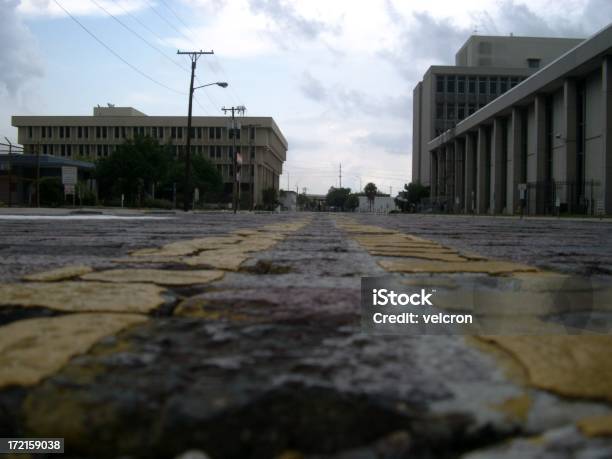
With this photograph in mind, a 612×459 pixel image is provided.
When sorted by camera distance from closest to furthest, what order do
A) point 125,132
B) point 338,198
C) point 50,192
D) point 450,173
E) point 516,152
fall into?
point 50,192 → point 516,152 → point 450,173 → point 125,132 → point 338,198

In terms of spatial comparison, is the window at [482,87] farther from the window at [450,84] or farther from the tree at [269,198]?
Result: the tree at [269,198]

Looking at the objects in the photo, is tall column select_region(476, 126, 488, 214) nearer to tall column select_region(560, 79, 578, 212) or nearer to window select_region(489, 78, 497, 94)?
tall column select_region(560, 79, 578, 212)

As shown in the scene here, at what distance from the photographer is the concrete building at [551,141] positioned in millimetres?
34000

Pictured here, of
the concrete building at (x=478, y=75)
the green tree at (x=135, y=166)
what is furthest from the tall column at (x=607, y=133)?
the concrete building at (x=478, y=75)

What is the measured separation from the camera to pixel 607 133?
33.4m

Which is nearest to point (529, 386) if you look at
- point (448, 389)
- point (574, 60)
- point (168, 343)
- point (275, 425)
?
point (448, 389)

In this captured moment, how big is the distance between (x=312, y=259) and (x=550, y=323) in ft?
7.27

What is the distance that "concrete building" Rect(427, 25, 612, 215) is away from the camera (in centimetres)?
3400

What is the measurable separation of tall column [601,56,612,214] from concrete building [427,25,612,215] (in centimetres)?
5

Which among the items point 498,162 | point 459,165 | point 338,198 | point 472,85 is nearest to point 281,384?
point 498,162

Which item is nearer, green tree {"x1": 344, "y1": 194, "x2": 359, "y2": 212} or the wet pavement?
the wet pavement

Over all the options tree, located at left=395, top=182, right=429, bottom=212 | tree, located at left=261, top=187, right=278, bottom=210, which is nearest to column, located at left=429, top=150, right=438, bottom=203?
tree, located at left=395, top=182, right=429, bottom=212

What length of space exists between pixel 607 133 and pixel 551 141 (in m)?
9.68

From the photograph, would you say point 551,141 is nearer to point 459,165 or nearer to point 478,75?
point 459,165
